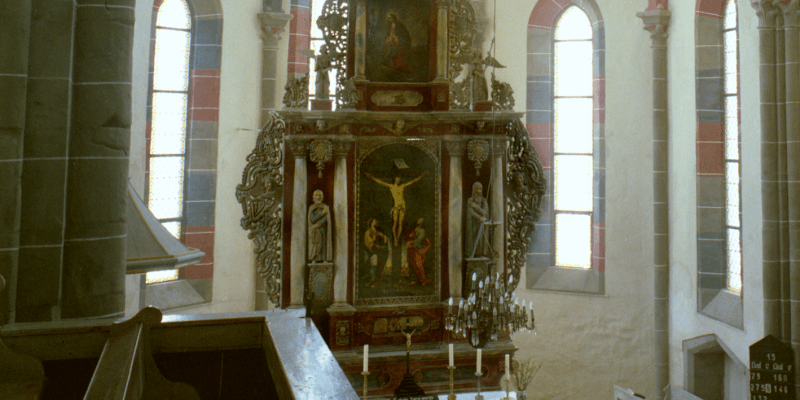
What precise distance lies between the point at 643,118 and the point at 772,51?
3.15 metres

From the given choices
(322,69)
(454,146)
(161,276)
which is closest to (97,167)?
(322,69)

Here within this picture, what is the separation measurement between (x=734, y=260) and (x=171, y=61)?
29.5 feet

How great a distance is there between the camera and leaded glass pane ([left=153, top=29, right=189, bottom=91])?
1069 cm

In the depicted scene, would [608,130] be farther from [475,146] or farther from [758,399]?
[758,399]

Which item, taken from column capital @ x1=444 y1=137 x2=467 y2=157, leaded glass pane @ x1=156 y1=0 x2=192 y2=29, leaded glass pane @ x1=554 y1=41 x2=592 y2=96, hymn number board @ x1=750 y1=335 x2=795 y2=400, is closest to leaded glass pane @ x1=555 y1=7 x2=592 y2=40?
leaded glass pane @ x1=554 y1=41 x2=592 y2=96

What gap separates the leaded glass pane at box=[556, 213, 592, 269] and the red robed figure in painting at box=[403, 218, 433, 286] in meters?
3.80

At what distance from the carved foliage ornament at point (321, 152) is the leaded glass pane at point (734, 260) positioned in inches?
231

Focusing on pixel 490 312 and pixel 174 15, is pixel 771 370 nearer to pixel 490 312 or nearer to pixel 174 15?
pixel 490 312

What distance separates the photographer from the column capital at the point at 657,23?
11.0 metres

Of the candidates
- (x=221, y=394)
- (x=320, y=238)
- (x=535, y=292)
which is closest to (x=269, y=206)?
(x=320, y=238)

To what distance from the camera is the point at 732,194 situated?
32.6 ft

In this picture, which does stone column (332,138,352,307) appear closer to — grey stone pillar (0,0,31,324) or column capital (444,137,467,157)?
column capital (444,137,467,157)

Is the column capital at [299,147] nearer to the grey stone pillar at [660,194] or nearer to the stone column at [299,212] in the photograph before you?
the stone column at [299,212]

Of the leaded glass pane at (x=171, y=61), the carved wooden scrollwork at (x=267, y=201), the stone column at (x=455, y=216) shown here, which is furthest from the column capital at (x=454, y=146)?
the leaded glass pane at (x=171, y=61)
